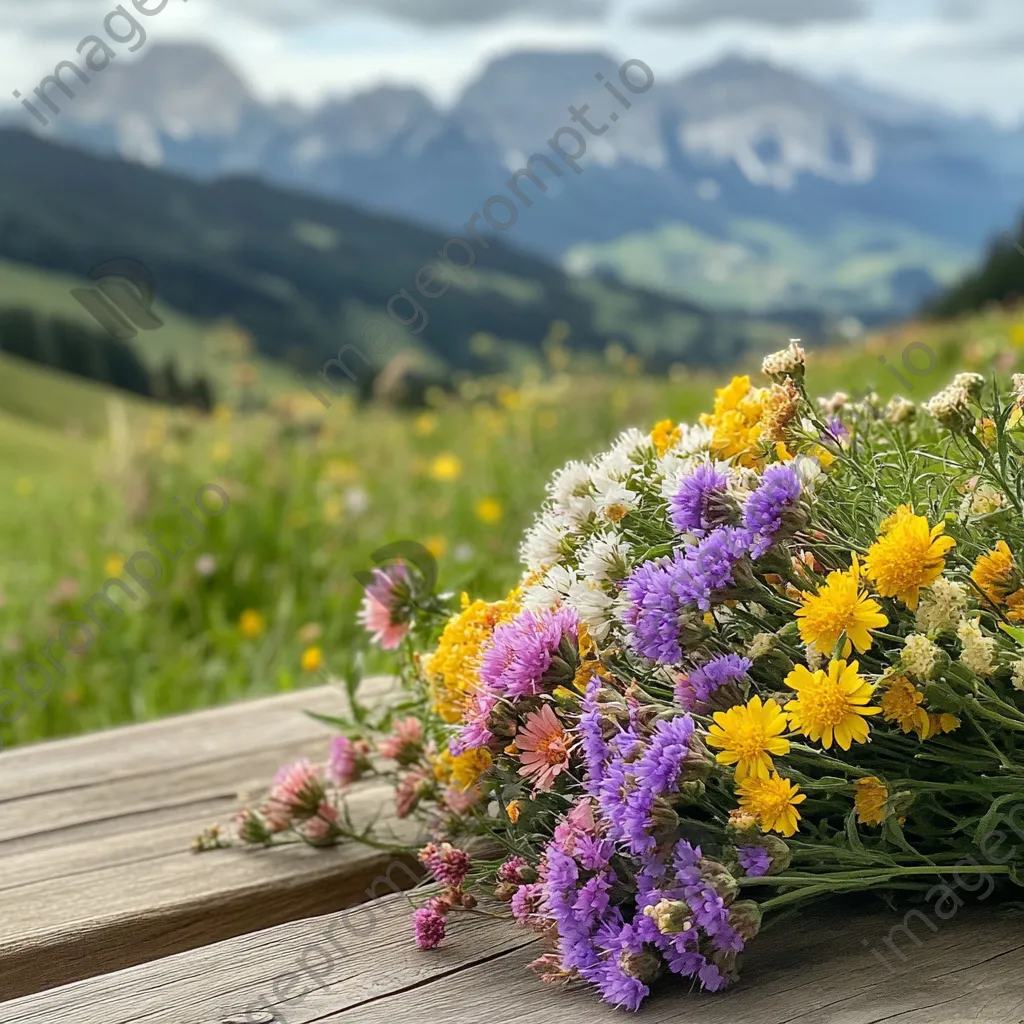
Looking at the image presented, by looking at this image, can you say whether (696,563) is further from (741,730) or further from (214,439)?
(214,439)

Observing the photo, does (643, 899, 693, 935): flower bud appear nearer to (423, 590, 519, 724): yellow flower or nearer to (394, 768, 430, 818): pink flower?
(423, 590, 519, 724): yellow flower

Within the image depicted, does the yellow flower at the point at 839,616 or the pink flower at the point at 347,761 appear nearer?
the yellow flower at the point at 839,616

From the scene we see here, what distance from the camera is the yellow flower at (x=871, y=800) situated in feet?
3.20

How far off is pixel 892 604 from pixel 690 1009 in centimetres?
41

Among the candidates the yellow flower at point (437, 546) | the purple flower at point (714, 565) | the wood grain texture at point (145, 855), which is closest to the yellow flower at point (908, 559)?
Result: the purple flower at point (714, 565)

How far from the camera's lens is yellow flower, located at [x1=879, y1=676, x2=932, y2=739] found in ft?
3.11

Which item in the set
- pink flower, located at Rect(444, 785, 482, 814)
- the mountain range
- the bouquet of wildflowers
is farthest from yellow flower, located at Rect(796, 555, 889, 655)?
the mountain range

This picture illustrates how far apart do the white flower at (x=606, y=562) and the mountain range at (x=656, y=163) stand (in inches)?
4677

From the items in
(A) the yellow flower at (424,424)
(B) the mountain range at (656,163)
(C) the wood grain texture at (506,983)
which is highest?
(B) the mountain range at (656,163)

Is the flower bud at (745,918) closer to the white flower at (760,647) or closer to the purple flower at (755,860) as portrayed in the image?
the purple flower at (755,860)

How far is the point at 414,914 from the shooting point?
1.21m

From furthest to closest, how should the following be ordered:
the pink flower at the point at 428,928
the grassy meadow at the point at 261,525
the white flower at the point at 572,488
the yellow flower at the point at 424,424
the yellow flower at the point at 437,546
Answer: the yellow flower at the point at 424,424 < the yellow flower at the point at 437,546 < the grassy meadow at the point at 261,525 < the white flower at the point at 572,488 < the pink flower at the point at 428,928

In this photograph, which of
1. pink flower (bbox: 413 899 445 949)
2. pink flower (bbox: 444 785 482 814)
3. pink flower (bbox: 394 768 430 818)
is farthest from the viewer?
pink flower (bbox: 394 768 430 818)

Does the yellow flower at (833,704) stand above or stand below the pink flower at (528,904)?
above
